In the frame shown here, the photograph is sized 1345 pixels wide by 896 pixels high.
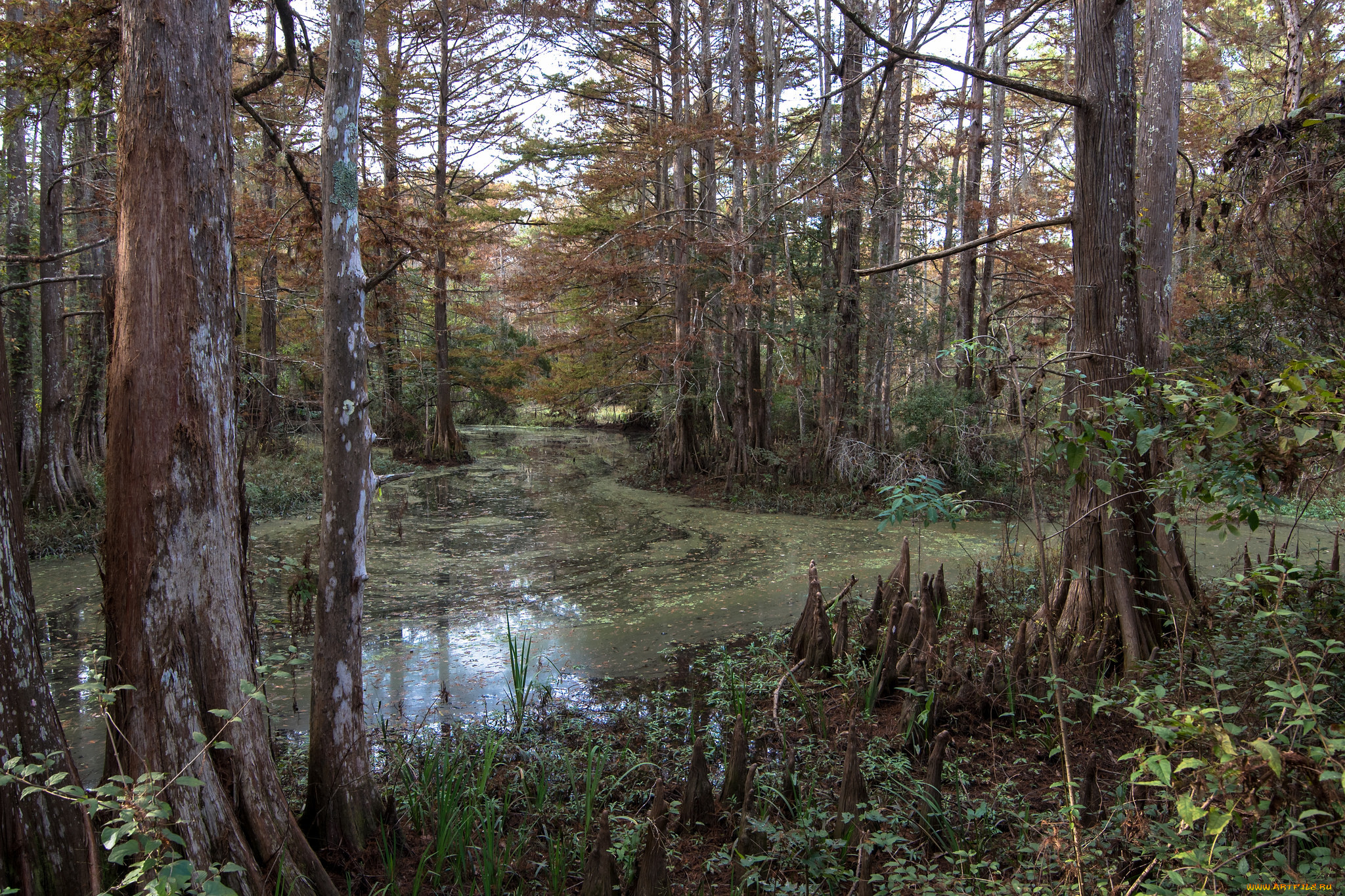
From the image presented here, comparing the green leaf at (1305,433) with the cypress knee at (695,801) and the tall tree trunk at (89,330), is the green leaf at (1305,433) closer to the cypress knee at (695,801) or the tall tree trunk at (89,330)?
the cypress knee at (695,801)

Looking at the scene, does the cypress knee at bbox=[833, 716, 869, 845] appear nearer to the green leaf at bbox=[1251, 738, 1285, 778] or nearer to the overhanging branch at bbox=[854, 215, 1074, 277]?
the green leaf at bbox=[1251, 738, 1285, 778]

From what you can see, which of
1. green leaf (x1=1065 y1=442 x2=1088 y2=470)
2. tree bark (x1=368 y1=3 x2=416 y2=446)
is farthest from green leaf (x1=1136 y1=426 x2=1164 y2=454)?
tree bark (x1=368 y1=3 x2=416 y2=446)

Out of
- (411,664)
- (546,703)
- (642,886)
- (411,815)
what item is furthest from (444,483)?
(642,886)

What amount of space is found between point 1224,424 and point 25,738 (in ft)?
10.6

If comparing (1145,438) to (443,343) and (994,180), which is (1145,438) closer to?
(994,180)

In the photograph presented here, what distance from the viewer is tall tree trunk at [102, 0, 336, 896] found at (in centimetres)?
219

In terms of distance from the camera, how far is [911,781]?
10.4 ft

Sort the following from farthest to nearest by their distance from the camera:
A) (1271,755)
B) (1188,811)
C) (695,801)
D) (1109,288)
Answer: (1109,288) → (695,801) → (1188,811) → (1271,755)

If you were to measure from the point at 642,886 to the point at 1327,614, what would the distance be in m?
2.82

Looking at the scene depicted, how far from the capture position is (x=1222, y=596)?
4.14 metres

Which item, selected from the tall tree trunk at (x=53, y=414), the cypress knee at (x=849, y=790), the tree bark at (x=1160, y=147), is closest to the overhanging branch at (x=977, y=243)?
the tree bark at (x=1160, y=147)

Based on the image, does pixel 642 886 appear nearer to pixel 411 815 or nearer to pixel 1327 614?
pixel 411 815

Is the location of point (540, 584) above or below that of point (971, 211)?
below

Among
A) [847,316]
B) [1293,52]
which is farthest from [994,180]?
[1293,52]
